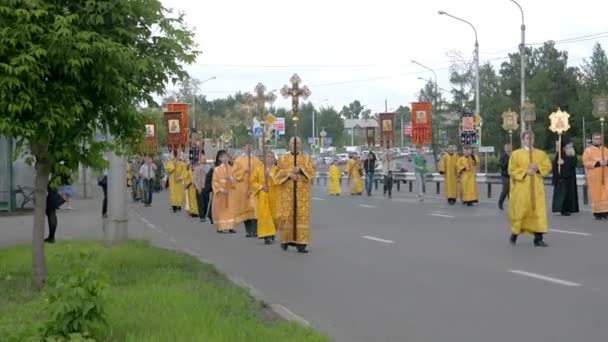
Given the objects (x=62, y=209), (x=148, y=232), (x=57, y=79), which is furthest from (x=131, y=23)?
(x=62, y=209)

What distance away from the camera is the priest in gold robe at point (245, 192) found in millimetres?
20438

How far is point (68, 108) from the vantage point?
1055 centimetres

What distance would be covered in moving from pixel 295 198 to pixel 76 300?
9.73 metres

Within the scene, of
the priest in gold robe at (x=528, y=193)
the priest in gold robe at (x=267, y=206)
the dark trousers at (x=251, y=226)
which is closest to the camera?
the priest in gold robe at (x=528, y=193)

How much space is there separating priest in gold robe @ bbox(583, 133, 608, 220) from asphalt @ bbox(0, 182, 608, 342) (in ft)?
1.62

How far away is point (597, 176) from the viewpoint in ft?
73.6

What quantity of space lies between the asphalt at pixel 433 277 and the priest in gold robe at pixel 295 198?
359 millimetres

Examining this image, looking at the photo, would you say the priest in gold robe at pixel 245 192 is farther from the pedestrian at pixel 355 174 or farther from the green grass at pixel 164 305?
the pedestrian at pixel 355 174

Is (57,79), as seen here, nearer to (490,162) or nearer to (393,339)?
(393,339)

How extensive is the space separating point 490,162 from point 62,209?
→ 3971 centimetres

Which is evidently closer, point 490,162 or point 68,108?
point 68,108

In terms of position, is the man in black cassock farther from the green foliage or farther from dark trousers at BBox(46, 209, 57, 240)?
the green foliage

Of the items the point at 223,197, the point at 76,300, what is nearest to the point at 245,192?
the point at 223,197

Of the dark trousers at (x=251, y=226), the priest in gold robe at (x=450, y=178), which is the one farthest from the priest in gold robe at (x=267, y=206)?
the priest in gold robe at (x=450, y=178)
